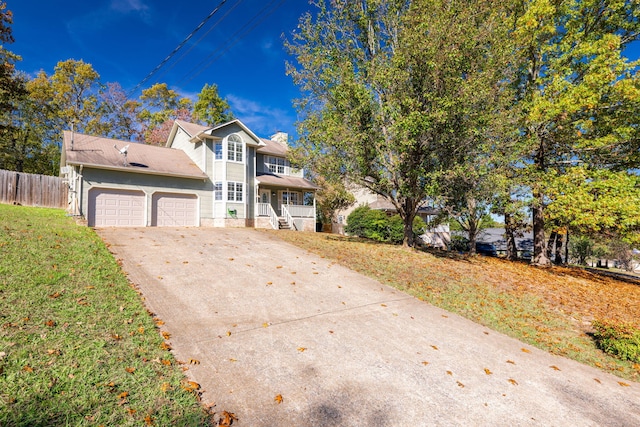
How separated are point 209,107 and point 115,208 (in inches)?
714

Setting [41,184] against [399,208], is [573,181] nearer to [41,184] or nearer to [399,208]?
[399,208]

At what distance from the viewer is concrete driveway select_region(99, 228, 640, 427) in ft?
11.4

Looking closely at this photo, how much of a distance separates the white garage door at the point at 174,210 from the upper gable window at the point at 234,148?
10.9 feet

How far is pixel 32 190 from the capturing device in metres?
18.7

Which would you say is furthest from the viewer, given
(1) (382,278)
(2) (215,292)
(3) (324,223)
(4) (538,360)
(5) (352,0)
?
(3) (324,223)

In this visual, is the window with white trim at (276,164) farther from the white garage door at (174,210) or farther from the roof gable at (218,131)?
the white garage door at (174,210)

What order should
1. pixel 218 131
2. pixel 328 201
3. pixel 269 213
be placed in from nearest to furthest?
pixel 218 131, pixel 269 213, pixel 328 201

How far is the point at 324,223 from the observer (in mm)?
28453

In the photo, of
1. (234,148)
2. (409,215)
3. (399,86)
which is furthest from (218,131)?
(409,215)

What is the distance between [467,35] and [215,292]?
1175 centimetres

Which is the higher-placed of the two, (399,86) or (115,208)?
(399,86)

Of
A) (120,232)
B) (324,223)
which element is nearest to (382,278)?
(120,232)

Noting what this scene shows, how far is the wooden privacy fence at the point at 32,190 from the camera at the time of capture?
17891mm

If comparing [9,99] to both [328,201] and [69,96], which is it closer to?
[69,96]
